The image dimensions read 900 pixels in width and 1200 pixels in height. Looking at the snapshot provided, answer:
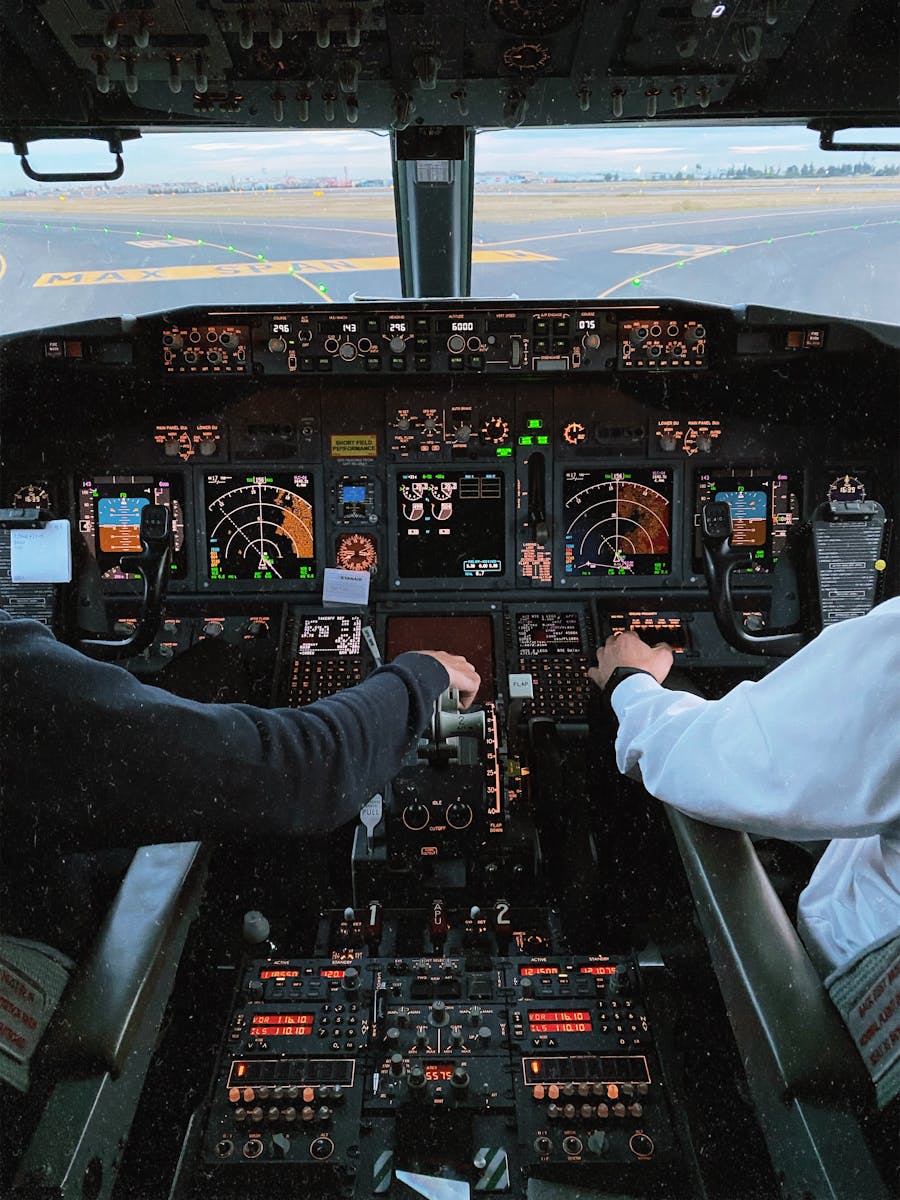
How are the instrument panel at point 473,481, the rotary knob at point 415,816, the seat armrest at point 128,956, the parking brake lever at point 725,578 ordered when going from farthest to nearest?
the instrument panel at point 473,481
the parking brake lever at point 725,578
the rotary knob at point 415,816
the seat armrest at point 128,956

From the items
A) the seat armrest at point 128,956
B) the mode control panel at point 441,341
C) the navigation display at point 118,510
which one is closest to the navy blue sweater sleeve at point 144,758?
the seat armrest at point 128,956

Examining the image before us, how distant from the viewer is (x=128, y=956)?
122cm

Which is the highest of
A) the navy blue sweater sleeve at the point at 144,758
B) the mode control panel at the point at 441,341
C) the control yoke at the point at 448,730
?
the mode control panel at the point at 441,341

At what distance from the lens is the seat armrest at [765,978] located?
1089 mm

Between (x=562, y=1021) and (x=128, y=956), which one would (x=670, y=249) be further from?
(x=128, y=956)

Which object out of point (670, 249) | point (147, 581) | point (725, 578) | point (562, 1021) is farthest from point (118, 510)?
point (562, 1021)

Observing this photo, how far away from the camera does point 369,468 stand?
2740 millimetres

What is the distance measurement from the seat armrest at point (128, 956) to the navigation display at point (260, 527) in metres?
1.34

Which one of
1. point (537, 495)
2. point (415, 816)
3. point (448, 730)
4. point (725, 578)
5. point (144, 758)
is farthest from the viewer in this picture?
point (537, 495)

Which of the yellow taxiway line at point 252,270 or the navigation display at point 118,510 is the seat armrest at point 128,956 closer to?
the navigation display at point 118,510

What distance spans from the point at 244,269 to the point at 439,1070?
89.8 inches

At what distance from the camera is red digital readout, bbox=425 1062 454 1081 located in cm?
133

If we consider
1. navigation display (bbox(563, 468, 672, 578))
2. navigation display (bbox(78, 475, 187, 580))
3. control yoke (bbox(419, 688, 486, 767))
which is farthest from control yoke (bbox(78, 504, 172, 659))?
navigation display (bbox(563, 468, 672, 578))

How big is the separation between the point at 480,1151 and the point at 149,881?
1.96 ft
